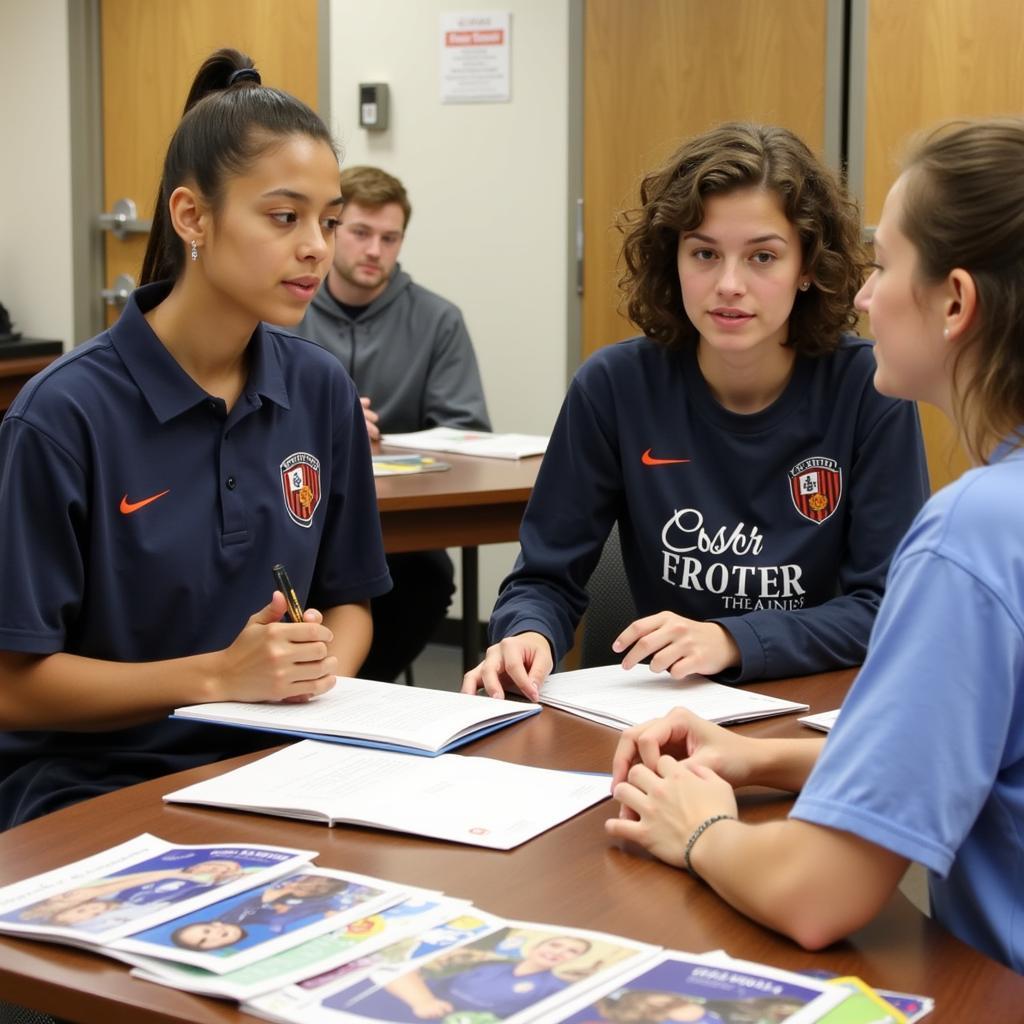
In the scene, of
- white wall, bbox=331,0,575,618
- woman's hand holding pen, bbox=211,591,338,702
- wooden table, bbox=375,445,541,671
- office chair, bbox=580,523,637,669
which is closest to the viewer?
woman's hand holding pen, bbox=211,591,338,702

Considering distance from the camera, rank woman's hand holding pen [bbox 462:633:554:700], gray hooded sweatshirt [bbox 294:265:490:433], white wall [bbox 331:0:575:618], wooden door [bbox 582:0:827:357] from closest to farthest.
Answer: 1. woman's hand holding pen [bbox 462:633:554:700]
2. gray hooded sweatshirt [bbox 294:265:490:433]
3. wooden door [bbox 582:0:827:357]
4. white wall [bbox 331:0:575:618]

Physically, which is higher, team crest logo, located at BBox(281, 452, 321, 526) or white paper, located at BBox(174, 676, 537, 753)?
team crest logo, located at BBox(281, 452, 321, 526)

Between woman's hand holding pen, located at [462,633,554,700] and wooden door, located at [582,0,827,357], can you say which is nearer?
woman's hand holding pen, located at [462,633,554,700]

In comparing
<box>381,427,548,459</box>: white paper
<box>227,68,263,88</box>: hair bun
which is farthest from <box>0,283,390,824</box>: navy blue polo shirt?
<box>381,427,548,459</box>: white paper

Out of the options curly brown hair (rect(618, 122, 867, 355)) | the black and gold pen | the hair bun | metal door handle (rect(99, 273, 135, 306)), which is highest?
the hair bun

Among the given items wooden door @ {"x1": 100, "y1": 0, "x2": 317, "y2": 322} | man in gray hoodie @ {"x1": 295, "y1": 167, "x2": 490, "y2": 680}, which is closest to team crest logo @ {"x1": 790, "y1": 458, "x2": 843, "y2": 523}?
man in gray hoodie @ {"x1": 295, "y1": 167, "x2": 490, "y2": 680}

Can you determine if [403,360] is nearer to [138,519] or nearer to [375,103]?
[375,103]

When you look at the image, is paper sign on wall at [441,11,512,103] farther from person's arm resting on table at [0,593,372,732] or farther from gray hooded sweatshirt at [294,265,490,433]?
person's arm resting on table at [0,593,372,732]

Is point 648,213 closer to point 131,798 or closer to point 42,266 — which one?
point 131,798

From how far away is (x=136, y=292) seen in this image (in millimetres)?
1822

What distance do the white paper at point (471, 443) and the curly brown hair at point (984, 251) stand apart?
7.22ft

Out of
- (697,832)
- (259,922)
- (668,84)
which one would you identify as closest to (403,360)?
(668,84)

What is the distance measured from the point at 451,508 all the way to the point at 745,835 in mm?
1831

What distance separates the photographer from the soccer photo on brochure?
0.97 m
